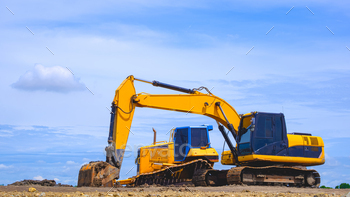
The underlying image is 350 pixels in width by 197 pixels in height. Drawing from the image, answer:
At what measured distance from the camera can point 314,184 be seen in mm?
16547

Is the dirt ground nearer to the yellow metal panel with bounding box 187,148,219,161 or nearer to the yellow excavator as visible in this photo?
the yellow excavator

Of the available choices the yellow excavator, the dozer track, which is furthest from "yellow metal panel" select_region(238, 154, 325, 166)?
the dozer track

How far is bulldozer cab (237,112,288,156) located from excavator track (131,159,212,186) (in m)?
2.02

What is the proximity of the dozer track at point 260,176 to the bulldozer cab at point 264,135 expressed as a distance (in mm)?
760

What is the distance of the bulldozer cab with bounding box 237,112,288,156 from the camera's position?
15586 millimetres

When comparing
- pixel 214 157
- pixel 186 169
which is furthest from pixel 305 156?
pixel 186 169

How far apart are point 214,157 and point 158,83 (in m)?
4.32

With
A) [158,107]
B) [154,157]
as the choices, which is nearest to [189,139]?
[154,157]

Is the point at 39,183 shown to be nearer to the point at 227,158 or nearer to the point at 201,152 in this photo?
the point at 201,152

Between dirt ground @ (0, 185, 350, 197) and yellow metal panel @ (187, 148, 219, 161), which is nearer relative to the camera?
dirt ground @ (0, 185, 350, 197)

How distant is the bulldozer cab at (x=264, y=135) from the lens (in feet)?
51.1

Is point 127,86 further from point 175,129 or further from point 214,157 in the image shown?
point 214,157

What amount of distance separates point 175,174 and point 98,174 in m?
5.03

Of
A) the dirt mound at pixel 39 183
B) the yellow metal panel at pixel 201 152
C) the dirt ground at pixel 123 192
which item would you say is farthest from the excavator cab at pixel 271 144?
the dirt mound at pixel 39 183
